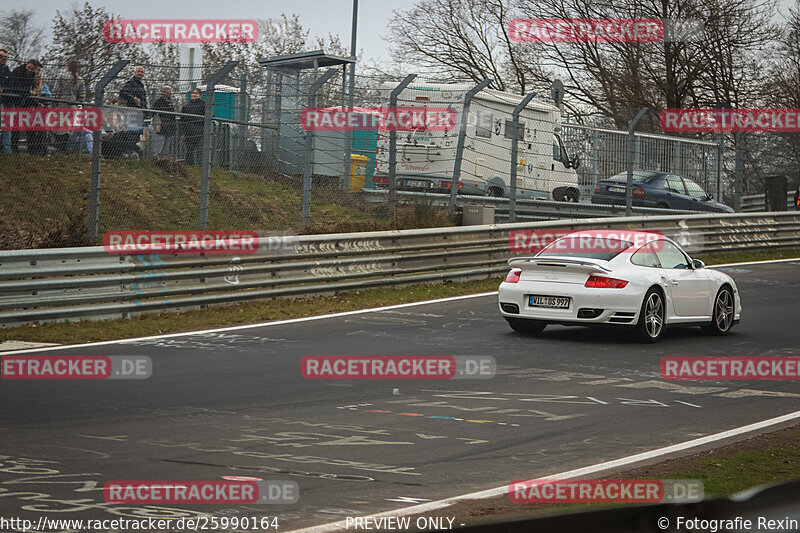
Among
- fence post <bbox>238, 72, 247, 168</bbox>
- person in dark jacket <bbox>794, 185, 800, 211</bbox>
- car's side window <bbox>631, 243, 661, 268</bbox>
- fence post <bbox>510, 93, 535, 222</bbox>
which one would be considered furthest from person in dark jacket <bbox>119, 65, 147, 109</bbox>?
person in dark jacket <bbox>794, 185, 800, 211</bbox>

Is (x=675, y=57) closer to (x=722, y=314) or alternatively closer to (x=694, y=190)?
(x=694, y=190)

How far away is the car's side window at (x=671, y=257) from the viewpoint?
44.0 ft

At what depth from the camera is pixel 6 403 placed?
27.5 ft

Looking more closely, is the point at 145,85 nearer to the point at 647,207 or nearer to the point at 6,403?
the point at 6,403

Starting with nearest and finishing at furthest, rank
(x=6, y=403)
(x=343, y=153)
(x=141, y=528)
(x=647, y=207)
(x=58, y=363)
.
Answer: (x=141, y=528), (x=6, y=403), (x=58, y=363), (x=343, y=153), (x=647, y=207)

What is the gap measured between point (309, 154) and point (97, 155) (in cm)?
382

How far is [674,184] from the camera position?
2619cm

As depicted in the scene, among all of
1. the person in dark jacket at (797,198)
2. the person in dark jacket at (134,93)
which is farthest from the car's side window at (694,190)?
the person in dark jacket at (134,93)

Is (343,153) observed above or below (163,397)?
above

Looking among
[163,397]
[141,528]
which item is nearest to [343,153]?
[163,397]

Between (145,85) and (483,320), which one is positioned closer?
(483,320)

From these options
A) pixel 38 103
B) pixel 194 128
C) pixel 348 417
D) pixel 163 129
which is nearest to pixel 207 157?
pixel 194 128

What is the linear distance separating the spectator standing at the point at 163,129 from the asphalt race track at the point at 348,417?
4.82 m

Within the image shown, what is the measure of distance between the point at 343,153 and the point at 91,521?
46.9 ft
